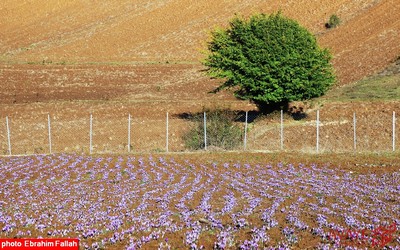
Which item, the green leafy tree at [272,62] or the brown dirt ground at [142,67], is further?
the green leafy tree at [272,62]

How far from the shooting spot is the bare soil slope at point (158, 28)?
66750 mm

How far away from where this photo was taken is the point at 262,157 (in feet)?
85.4

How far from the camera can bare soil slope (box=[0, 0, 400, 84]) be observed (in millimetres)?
66750

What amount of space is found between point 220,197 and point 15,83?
4719 cm

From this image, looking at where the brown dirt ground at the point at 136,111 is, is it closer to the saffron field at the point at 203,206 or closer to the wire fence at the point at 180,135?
the wire fence at the point at 180,135

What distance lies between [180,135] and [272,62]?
27.2ft

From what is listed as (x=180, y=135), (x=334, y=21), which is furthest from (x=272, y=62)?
(x=334, y=21)

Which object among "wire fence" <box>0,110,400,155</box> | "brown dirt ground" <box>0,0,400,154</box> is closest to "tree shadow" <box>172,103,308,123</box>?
"wire fence" <box>0,110,400,155</box>

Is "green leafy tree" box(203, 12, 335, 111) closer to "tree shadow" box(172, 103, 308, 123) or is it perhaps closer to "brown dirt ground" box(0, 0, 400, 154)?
"tree shadow" box(172, 103, 308, 123)

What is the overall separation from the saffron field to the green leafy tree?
14839mm

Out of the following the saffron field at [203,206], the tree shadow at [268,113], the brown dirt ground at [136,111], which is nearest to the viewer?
the saffron field at [203,206]

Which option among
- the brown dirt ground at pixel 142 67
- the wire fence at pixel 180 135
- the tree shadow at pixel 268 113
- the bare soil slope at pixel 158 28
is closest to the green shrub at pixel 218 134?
the wire fence at pixel 180 135

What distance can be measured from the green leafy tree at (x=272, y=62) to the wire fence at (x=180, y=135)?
6.24 ft

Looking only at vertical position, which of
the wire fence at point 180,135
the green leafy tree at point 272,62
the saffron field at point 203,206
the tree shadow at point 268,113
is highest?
the green leafy tree at point 272,62
